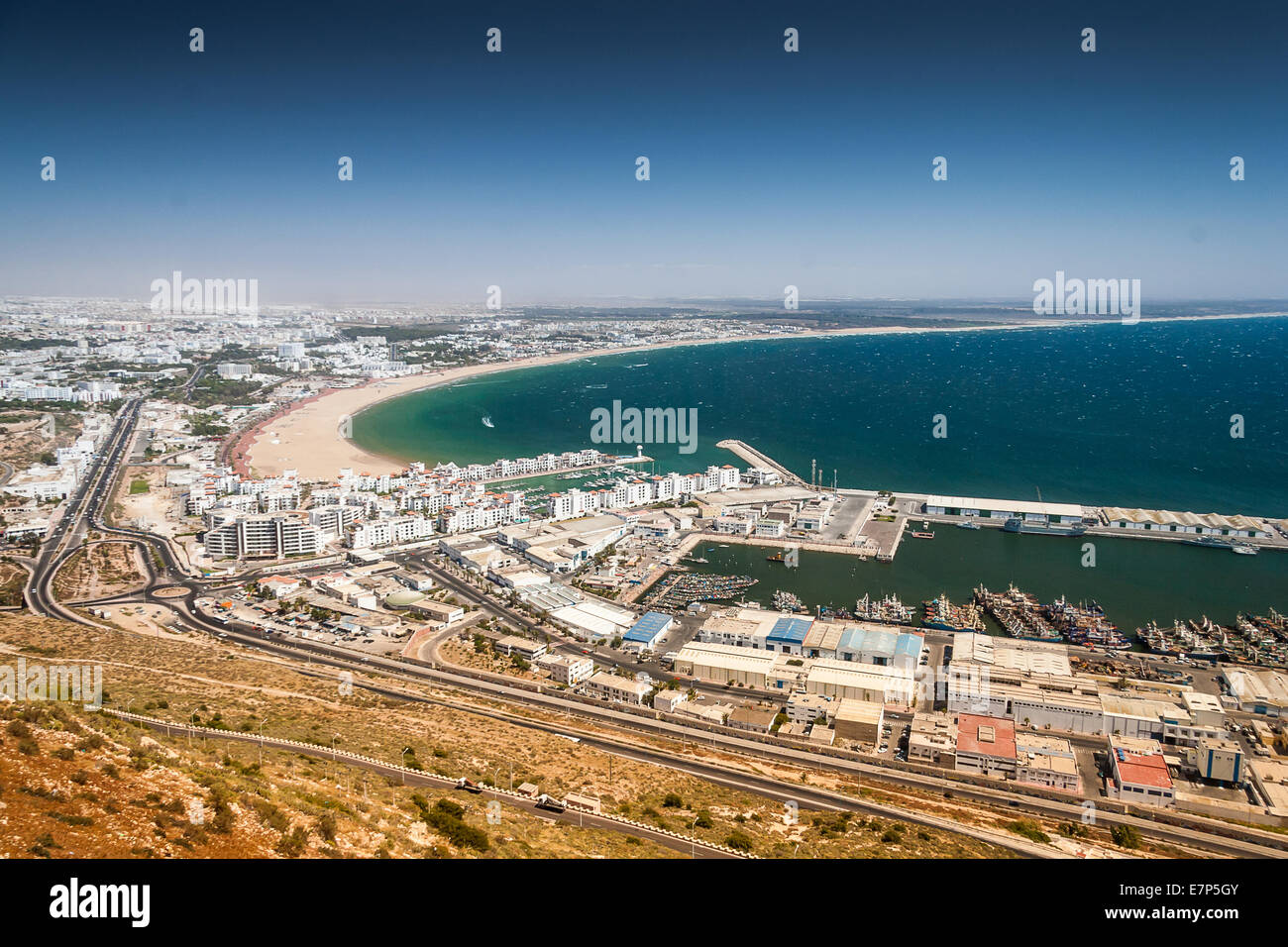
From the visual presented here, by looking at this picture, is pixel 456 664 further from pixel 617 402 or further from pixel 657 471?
pixel 617 402

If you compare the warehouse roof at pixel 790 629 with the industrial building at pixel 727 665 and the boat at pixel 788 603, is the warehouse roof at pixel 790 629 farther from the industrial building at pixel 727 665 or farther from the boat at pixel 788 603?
the boat at pixel 788 603

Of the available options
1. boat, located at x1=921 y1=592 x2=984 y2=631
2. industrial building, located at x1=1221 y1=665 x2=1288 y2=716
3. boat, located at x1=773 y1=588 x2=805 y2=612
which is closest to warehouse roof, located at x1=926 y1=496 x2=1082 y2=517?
boat, located at x1=921 y1=592 x2=984 y2=631

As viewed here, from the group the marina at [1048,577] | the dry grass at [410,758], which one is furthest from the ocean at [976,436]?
the dry grass at [410,758]

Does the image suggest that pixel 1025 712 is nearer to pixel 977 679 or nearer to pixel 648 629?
pixel 977 679

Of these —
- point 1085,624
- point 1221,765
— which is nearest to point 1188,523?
point 1085,624

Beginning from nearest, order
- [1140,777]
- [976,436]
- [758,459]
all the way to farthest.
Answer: [1140,777] → [758,459] → [976,436]
